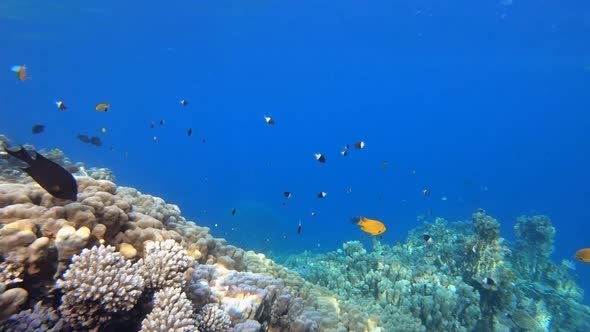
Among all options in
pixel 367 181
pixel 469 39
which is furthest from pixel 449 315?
pixel 367 181

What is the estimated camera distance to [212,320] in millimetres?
3674

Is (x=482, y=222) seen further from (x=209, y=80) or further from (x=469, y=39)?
(x=209, y=80)

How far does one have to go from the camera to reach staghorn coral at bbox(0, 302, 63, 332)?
9.11 ft

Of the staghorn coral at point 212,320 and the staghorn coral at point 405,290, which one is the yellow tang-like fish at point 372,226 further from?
the staghorn coral at point 212,320

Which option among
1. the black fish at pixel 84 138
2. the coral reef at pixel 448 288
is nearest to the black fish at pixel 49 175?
the coral reef at pixel 448 288

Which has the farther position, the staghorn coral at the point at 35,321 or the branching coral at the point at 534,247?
the branching coral at the point at 534,247

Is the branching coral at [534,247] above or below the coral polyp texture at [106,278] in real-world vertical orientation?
above

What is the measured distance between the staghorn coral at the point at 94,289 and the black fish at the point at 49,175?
0.63m

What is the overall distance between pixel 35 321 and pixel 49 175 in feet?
3.76

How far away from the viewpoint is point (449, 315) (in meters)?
9.78

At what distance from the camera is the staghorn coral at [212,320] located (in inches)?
144

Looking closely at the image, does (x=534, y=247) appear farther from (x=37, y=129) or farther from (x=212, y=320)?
(x=37, y=129)

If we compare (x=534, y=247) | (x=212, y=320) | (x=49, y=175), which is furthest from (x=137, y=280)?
(x=534, y=247)

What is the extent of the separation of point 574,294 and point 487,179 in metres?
166
